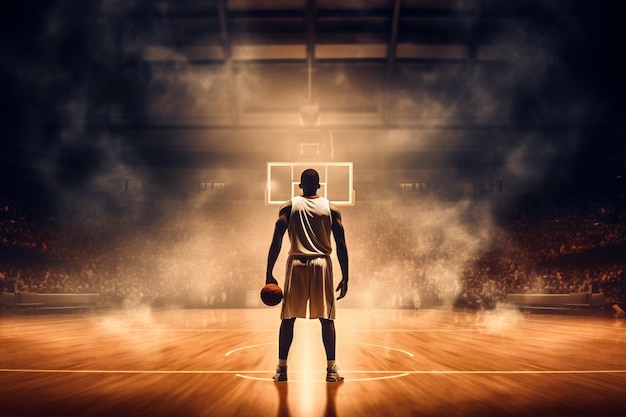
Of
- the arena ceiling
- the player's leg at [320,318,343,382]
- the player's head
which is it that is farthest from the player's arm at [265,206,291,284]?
the arena ceiling

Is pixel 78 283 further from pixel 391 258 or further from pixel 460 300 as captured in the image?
pixel 460 300

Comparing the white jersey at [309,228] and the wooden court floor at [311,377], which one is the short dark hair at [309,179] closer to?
the white jersey at [309,228]

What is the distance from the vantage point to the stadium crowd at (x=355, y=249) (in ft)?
38.7

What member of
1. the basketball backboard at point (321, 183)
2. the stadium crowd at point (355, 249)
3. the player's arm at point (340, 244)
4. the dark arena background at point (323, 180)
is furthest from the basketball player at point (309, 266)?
the stadium crowd at point (355, 249)

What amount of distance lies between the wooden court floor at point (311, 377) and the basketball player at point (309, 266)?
30cm

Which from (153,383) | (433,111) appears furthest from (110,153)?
(153,383)

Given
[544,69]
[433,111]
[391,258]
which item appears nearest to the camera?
[544,69]

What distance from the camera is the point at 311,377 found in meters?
3.36

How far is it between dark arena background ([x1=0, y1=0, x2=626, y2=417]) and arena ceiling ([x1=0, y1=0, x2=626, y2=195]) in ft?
0.16

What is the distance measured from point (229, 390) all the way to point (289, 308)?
2.07 ft

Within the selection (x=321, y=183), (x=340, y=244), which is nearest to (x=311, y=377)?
(x=340, y=244)

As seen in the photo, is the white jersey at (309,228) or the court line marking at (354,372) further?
the court line marking at (354,372)

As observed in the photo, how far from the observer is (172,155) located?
12.7 meters

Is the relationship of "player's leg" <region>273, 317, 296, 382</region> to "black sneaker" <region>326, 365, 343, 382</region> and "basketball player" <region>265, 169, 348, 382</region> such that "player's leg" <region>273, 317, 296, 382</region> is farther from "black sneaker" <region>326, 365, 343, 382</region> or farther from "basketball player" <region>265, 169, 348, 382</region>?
"black sneaker" <region>326, 365, 343, 382</region>
